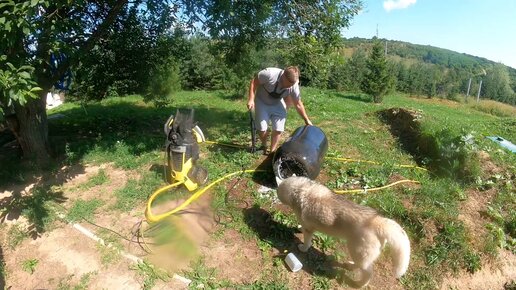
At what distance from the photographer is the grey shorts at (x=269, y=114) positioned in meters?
6.64

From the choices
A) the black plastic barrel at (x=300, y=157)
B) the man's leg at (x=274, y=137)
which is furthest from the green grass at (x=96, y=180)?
the man's leg at (x=274, y=137)

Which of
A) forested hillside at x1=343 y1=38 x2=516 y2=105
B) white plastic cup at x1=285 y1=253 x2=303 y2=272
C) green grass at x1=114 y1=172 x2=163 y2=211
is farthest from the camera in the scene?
forested hillside at x1=343 y1=38 x2=516 y2=105

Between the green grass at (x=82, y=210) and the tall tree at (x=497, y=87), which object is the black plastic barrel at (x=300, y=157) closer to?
the green grass at (x=82, y=210)

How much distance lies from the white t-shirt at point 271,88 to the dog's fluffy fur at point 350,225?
7.37ft

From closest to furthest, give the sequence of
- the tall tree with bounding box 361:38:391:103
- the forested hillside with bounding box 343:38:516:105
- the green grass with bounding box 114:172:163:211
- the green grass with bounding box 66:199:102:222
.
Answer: the green grass with bounding box 66:199:102:222, the green grass with bounding box 114:172:163:211, the tall tree with bounding box 361:38:391:103, the forested hillside with bounding box 343:38:516:105

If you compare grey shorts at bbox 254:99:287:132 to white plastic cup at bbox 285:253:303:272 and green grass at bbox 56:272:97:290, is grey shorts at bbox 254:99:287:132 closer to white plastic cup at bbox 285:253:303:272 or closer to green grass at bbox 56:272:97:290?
white plastic cup at bbox 285:253:303:272

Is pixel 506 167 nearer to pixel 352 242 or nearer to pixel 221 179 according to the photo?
pixel 352 242

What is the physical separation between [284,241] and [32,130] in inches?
202

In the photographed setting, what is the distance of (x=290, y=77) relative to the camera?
5891mm

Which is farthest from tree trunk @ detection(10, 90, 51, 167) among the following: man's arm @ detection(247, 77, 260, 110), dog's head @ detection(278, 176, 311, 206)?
dog's head @ detection(278, 176, 311, 206)

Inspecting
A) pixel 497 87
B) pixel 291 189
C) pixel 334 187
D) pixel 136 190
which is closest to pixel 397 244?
pixel 291 189

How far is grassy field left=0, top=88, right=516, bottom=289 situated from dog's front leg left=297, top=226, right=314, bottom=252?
18 cm

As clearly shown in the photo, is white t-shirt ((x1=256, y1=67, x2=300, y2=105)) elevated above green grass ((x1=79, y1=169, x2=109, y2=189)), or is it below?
above

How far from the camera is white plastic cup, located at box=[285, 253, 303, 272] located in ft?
14.1
